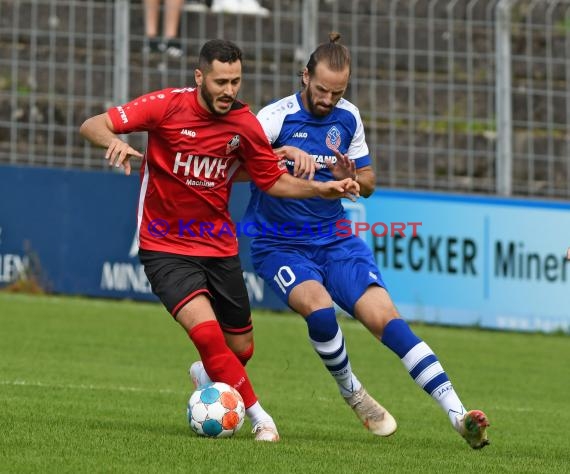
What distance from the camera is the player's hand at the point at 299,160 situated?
760 centimetres

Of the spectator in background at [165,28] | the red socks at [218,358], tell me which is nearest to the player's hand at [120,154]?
the red socks at [218,358]

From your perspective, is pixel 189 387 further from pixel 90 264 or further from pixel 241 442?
pixel 90 264

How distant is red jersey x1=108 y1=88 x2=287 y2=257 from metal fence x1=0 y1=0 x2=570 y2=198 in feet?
27.7

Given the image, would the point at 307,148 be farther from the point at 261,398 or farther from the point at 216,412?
the point at 261,398

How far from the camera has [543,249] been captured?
1543cm

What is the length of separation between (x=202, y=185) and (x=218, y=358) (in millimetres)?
969

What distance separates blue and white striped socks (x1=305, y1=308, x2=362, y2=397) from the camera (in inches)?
302

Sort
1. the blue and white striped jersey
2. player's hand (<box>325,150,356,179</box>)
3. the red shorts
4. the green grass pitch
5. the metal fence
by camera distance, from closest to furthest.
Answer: the green grass pitch, the red shorts, player's hand (<box>325,150,356,179</box>), the blue and white striped jersey, the metal fence

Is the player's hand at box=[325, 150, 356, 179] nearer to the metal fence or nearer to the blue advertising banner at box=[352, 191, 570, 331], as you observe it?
the blue advertising banner at box=[352, 191, 570, 331]

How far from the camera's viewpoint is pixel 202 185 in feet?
24.8

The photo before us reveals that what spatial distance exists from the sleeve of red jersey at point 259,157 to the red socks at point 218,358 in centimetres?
89

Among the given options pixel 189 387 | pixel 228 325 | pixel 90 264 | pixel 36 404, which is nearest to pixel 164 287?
pixel 228 325

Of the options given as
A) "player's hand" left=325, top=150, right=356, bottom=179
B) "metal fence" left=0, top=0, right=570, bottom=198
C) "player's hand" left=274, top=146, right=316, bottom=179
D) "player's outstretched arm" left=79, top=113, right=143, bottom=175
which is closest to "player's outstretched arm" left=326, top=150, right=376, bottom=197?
"player's hand" left=325, top=150, right=356, bottom=179

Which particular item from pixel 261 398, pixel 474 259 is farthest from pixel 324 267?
pixel 474 259
